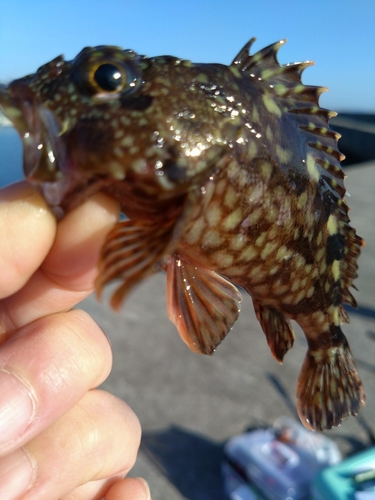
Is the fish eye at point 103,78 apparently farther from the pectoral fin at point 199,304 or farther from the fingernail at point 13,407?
the fingernail at point 13,407

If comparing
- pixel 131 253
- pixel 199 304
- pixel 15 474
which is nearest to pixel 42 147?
pixel 131 253

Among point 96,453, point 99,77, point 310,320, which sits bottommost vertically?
point 96,453

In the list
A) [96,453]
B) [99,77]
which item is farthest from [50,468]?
[99,77]

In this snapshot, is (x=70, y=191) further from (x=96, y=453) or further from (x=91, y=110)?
(x=96, y=453)

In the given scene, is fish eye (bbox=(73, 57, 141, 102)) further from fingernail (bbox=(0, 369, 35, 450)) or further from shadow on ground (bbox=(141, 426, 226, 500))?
shadow on ground (bbox=(141, 426, 226, 500))

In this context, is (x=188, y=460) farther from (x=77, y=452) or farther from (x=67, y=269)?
(x=67, y=269)

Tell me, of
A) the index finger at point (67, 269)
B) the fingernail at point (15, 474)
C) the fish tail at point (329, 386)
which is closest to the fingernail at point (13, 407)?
the fingernail at point (15, 474)
